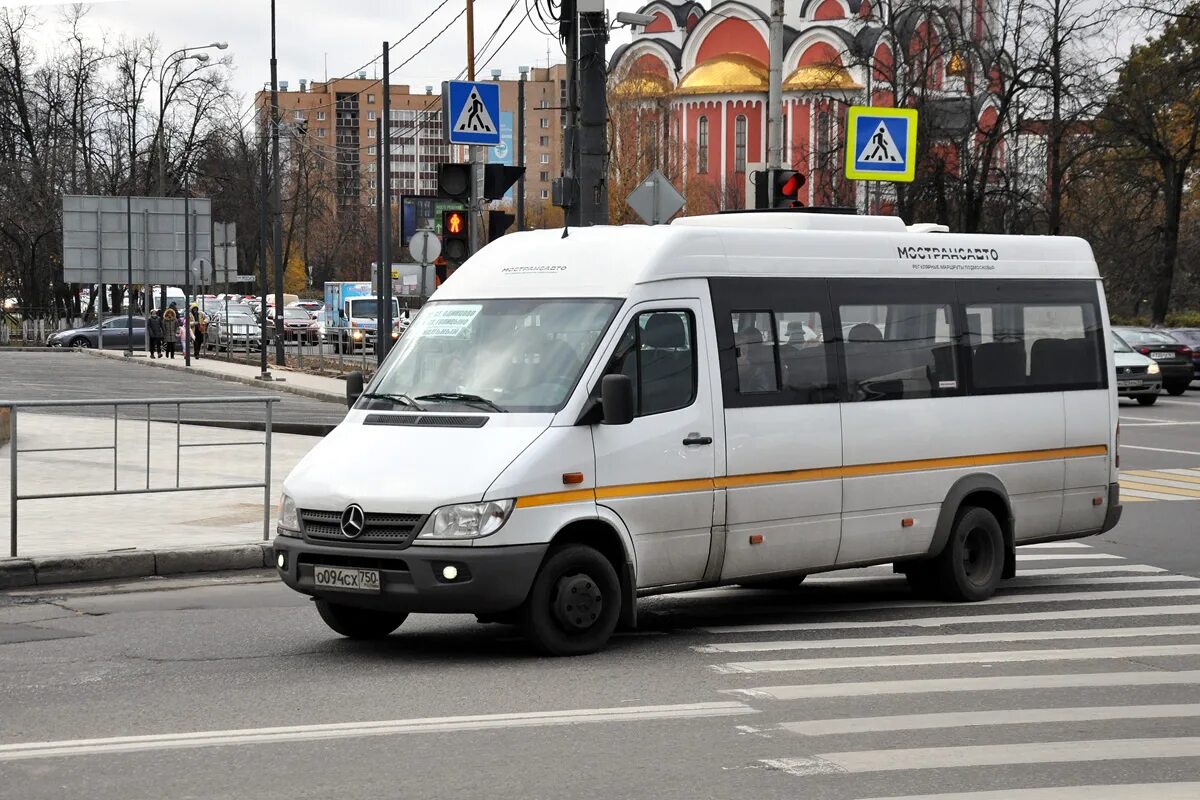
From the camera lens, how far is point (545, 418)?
880 centimetres

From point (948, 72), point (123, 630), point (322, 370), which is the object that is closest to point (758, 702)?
point (123, 630)

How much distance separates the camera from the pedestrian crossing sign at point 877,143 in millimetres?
23844

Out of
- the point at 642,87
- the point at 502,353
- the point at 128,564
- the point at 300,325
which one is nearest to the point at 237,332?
the point at 300,325

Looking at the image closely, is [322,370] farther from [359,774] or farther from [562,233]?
[359,774]

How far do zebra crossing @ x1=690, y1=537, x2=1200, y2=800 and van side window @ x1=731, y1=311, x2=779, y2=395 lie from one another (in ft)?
4.82

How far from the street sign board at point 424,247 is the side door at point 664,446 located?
18706mm

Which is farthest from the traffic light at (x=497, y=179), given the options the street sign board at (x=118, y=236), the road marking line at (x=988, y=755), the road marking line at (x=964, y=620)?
the street sign board at (x=118, y=236)

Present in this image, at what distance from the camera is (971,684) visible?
814 cm

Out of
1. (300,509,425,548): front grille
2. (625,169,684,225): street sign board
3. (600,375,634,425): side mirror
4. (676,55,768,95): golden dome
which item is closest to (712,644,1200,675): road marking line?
(600,375,634,425): side mirror

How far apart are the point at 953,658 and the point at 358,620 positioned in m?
3.31

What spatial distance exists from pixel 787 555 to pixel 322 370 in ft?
119

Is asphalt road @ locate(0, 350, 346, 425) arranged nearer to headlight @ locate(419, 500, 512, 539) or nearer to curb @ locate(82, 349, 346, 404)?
curb @ locate(82, 349, 346, 404)

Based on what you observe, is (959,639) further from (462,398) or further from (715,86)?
(715,86)

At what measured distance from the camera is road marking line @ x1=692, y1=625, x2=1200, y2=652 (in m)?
9.19
